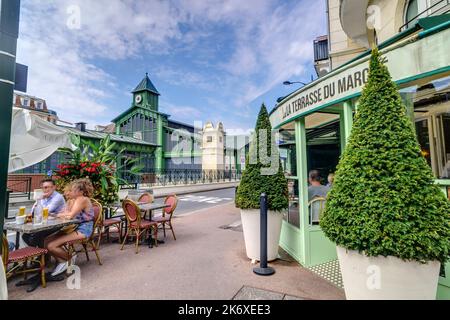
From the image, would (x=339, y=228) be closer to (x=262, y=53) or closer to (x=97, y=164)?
(x=97, y=164)

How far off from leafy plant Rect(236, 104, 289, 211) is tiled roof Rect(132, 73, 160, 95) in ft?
77.5

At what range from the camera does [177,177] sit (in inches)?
743

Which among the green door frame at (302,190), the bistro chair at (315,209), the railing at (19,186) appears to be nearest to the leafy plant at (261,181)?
the green door frame at (302,190)

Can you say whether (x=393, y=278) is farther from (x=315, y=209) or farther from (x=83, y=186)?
(x=83, y=186)

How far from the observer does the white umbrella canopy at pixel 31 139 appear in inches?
198

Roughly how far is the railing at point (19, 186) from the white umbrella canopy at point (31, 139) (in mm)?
6258

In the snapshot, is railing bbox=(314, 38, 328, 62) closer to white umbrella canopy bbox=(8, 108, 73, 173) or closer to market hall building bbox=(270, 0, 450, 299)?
market hall building bbox=(270, 0, 450, 299)

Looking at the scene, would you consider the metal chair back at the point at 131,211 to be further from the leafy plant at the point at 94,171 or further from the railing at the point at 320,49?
the railing at the point at 320,49

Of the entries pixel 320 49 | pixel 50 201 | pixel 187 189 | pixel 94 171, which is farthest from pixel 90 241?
pixel 320 49

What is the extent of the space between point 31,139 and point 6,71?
441 centimetres

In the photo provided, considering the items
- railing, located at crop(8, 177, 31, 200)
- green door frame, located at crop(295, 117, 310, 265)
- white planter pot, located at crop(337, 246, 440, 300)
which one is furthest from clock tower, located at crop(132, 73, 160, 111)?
white planter pot, located at crop(337, 246, 440, 300)

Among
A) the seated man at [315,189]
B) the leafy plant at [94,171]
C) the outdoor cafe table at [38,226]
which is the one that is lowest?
the outdoor cafe table at [38,226]

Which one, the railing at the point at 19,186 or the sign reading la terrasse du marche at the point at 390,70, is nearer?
the sign reading la terrasse du marche at the point at 390,70
